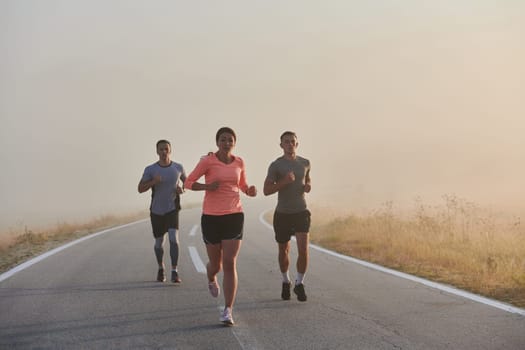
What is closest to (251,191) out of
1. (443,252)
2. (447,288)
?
(447,288)

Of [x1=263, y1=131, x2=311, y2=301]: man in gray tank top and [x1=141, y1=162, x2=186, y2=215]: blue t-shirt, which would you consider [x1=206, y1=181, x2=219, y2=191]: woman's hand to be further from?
[x1=141, y1=162, x2=186, y2=215]: blue t-shirt

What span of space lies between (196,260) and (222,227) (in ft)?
16.1

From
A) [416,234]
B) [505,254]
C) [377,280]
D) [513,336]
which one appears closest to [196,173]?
[513,336]

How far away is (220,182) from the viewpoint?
204 inches

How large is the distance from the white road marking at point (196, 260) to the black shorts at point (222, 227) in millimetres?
3493

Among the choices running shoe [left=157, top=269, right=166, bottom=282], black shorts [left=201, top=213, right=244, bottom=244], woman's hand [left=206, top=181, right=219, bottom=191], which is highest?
woman's hand [left=206, top=181, right=219, bottom=191]

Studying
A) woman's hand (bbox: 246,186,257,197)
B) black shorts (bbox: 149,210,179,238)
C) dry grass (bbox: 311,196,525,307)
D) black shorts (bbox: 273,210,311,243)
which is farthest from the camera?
black shorts (bbox: 149,210,179,238)

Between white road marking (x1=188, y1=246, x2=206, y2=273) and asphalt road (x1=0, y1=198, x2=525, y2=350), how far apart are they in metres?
0.22

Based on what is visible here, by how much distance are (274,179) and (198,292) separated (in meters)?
1.83

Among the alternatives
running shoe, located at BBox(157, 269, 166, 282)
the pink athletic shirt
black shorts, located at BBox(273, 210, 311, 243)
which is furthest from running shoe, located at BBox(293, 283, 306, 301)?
running shoe, located at BBox(157, 269, 166, 282)

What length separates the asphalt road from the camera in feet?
14.8

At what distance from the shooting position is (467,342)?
14.7 feet

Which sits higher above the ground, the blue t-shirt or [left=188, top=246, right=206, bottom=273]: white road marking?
the blue t-shirt

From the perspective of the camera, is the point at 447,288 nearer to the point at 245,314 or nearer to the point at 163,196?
the point at 245,314
